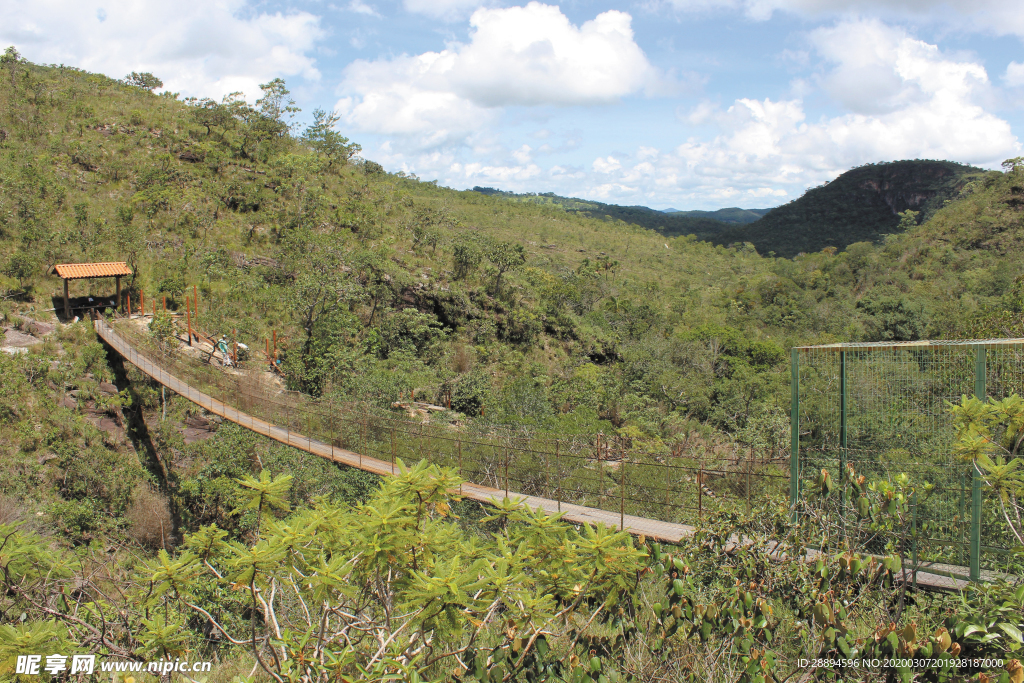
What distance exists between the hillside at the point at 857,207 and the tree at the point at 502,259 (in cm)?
4542

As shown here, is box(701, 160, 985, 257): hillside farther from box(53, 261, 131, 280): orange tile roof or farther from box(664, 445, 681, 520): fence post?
box(53, 261, 131, 280): orange tile roof

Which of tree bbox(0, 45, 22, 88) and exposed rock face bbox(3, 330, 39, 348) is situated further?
tree bbox(0, 45, 22, 88)

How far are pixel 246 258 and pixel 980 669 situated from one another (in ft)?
71.9

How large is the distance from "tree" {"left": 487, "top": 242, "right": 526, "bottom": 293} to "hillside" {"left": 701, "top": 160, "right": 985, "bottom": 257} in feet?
149

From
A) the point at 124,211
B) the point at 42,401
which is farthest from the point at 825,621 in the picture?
the point at 124,211

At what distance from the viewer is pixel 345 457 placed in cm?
1161

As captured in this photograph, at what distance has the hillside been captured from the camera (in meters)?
64.3

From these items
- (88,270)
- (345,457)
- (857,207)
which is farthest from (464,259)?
(857,207)

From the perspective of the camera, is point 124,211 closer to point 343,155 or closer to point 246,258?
point 246,258

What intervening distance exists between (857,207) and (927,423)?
78.6 meters

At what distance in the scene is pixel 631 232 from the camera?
52.2m

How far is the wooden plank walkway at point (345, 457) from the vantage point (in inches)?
314

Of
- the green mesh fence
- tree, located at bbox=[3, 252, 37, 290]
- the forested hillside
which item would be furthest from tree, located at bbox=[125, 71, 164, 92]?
the green mesh fence

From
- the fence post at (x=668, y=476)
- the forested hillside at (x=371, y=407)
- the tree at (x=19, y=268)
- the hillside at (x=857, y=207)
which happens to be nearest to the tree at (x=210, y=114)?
the forested hillside at (x=371, y=407)
